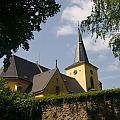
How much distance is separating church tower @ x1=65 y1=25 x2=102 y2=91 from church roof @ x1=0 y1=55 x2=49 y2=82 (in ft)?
35.3

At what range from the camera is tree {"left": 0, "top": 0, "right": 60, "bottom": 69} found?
1355cm

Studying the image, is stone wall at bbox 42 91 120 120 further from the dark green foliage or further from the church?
the church

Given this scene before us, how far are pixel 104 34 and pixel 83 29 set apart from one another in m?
1.13

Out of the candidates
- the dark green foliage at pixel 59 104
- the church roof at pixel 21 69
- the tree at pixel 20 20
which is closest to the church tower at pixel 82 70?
the church roof at pixel 21 69

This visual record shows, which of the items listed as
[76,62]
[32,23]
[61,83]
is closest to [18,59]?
[61,83]

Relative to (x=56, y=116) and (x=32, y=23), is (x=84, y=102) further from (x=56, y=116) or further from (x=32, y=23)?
(x=32, y=23)

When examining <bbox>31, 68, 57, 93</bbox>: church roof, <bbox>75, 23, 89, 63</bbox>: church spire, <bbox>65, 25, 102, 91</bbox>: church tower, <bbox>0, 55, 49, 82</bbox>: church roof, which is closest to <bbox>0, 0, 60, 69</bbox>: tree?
<bbox>31, 68, 57, 93</bbox>: church roof

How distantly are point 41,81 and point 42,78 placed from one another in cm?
65

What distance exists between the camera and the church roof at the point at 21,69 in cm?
4322

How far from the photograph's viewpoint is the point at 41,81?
4247 centimetres

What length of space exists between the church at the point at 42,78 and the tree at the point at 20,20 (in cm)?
2524

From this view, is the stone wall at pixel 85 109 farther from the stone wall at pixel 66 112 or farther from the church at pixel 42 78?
the church at pixel 42 78

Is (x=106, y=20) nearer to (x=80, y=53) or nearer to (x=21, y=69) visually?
(x=21, y=69)

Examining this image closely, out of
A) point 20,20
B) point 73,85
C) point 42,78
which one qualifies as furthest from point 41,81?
point 20,20
